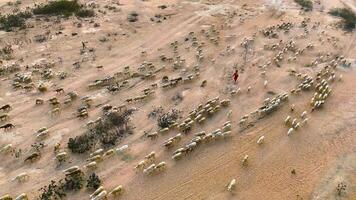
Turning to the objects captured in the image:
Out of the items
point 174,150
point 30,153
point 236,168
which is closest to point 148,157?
point 174,150

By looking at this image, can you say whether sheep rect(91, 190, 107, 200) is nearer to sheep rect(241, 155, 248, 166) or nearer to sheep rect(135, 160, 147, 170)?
sheep rect(135, 160, 147, 170)

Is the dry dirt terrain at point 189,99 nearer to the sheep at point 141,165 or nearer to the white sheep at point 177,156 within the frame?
the white sheep at point 177,156

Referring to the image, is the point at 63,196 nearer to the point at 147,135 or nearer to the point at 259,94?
the point at 147,135

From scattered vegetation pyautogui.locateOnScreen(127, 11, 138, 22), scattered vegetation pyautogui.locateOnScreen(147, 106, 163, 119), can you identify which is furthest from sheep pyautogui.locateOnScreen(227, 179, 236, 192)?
scattered vegetation pyautogui.locateOnScreen(127, 11, 138, 22)

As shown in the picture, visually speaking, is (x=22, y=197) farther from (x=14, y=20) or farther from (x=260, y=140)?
(x=14, y=20)

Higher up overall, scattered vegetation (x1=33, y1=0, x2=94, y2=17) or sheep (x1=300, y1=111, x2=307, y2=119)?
scattered vegetation (x1=33, y1=0, x2=94, y2=17)

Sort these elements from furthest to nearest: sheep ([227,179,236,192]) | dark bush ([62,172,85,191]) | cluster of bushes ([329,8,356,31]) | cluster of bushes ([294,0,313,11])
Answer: cluster of bushes ([294,0,313,11]) → cluster of bushes ([329,8,356,31]) → sheep ([227,179,236,192]) → dark bush ([62,172,85,191])

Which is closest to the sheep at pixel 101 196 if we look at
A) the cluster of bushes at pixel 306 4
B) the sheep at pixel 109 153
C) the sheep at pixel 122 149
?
the sheep at pixel 109 153
